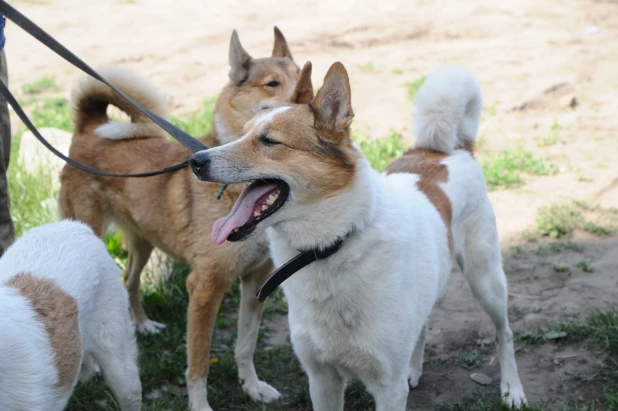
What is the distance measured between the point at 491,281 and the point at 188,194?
1773mm

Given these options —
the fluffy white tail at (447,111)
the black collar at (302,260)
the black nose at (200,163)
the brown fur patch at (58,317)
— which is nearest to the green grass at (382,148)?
the fluffy white tail at (447,111)

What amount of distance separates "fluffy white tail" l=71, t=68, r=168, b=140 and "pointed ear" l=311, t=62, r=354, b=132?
6.24 feet

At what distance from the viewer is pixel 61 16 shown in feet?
40.7

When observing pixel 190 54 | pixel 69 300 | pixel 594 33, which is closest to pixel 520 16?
pixel 594 33

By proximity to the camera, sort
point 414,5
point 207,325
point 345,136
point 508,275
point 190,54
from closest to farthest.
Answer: point 345,136 < point 207,325 < point 508,275 < point 190,54 < point 414,5

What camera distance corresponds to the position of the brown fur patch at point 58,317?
294cm

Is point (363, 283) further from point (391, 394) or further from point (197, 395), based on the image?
→ point (197, 395)

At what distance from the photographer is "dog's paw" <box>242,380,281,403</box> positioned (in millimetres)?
4168

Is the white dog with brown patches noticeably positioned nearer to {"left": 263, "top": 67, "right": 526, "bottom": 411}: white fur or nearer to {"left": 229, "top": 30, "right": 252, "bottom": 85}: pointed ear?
{"left": 263, "top": 67, "right": 526, "bottom": 411}: white fur

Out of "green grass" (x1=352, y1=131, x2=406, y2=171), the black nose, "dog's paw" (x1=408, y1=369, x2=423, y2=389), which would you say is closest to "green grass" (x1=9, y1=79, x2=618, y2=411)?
"dog's paw" (x1=408, y1=369, x2=423, y2=389)

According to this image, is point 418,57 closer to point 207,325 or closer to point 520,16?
point 520,16

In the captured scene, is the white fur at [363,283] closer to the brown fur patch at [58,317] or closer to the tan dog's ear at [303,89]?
the tan dog's ear at [303,89]

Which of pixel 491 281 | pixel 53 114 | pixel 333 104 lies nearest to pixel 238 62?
pixel 333 104

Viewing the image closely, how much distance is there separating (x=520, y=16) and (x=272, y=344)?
28.9 feet
